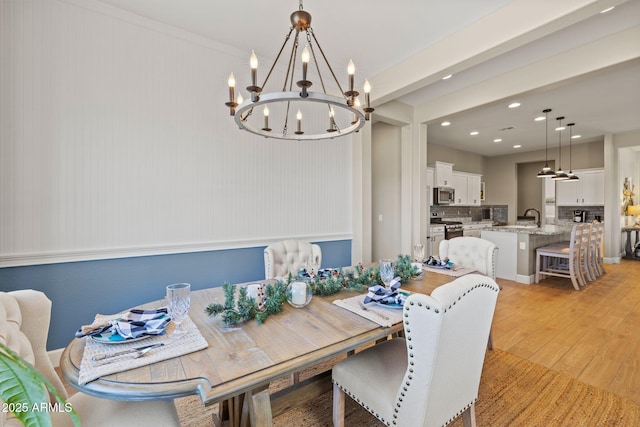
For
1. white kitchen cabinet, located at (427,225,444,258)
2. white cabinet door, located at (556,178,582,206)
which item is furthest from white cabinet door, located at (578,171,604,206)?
white kitchen cabinet, located at (427,225,444,258)

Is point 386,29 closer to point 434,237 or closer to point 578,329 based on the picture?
point 578,329

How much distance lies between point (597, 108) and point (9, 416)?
6910mm

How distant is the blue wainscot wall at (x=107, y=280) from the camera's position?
7.18ft

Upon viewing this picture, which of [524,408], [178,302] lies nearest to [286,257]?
[178,302]

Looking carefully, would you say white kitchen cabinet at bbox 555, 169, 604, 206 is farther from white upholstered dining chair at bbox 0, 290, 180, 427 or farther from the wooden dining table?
white upholstered dining chair at bbox 0, 290, 180, 427

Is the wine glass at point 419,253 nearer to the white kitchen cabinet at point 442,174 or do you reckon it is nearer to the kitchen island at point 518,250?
the kitchen island at point 518,250

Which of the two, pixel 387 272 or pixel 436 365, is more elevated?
pixel 387 272

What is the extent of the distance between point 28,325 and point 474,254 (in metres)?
2.97

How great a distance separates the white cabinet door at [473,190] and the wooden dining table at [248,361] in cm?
716

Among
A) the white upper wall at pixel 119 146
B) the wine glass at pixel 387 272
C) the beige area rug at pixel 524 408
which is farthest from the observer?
the white upper wall at pixel 119 146

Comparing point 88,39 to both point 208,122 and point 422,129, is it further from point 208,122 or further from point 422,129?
point 422,129

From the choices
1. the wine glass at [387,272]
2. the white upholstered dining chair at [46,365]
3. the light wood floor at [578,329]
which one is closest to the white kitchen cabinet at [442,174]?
the light wood floor at [578,329]

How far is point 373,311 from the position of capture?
4.75ft

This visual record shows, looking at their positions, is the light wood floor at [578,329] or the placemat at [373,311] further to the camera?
the light wood floor at [578,329]
